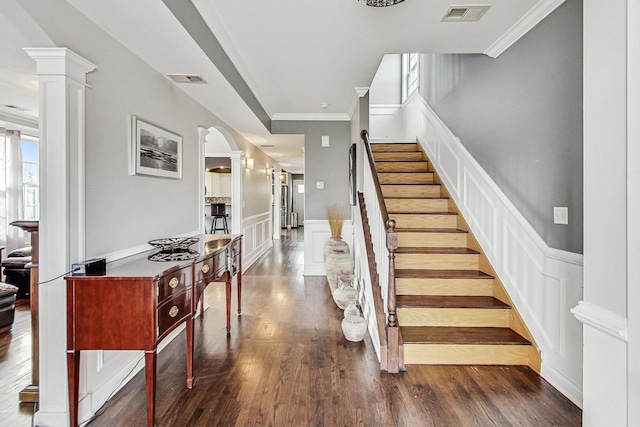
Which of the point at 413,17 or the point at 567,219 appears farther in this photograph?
the point at 413,17

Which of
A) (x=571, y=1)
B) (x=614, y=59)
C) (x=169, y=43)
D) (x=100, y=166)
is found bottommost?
(x=100, y=166)

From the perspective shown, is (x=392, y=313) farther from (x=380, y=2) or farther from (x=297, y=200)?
(x=297, y=200)

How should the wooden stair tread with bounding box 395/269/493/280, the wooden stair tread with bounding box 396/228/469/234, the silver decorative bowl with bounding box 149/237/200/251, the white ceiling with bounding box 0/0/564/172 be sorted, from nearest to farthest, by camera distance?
1. the white ceiling with bounding box 0/0/564/172
2. the silver decorative bowl with bounding box 149/237/200/251
3. the wooden stair tread with bounding box 395/269/493/280
4. the wooden stair tread with bounding box 396/228/469/234

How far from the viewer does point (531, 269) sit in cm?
226

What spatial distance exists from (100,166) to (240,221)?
341 centimetres

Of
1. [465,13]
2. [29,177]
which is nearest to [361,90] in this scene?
[465,13]

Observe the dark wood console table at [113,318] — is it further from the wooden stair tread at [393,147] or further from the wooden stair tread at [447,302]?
the wooden stair tread at [393,147]

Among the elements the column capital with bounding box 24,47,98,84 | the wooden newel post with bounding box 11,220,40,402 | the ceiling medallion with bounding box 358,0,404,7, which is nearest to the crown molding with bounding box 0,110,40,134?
the wooden newel post with bounding box 11,220,40,402

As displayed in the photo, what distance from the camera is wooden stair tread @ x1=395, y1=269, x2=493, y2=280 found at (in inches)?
107

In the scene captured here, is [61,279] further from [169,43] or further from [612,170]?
[612,170]

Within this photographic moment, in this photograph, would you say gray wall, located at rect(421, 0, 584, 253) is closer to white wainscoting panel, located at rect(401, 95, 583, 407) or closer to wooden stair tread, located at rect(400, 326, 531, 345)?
white wainscoting panel, located at rect(401, 95, 583, 407)

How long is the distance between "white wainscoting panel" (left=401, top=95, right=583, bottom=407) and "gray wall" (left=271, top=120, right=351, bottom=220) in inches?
72.0


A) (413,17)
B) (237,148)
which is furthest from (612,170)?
(237,148)

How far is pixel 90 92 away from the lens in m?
1.79
